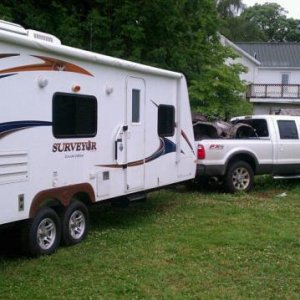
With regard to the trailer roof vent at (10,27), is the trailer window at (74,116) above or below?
below

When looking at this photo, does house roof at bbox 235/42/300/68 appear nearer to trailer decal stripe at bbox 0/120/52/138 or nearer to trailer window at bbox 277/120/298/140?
trailer window at bbox 277/120/298/140

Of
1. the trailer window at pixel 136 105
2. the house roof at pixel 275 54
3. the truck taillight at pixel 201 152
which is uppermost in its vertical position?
the house roof at pixel 275 54

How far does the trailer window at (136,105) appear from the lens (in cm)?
915

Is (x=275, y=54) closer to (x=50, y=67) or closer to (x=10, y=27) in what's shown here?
(x=50, y=67)

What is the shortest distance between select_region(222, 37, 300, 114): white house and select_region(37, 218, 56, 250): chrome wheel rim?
4081 centimetres

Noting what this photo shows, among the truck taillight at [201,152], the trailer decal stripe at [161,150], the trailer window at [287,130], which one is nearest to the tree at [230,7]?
the trailer window at [287,130]

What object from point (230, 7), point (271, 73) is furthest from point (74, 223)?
point (230, 7)

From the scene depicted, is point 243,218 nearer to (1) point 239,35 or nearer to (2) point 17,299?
(2) point 17,299

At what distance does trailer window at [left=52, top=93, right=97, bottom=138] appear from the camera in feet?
24.2

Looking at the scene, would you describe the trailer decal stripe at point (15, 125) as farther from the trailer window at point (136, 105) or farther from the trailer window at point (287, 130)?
the trailer window at point (287, 130)

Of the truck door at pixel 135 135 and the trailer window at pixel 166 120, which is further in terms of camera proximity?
the trailer window at pixel 166 120

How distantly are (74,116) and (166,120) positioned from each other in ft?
9.31

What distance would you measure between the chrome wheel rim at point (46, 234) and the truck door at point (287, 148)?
24.1 ft

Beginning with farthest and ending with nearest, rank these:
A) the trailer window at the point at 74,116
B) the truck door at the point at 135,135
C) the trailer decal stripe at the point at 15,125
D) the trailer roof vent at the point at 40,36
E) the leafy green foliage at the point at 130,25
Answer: the leafy green foliage at the point at 130,25
the truck door at the point at 135,135
the trailer window at the point at 74,116
the trailer roof vent at the point at 40,36
the trailer decal stripe at the point at 15,125
